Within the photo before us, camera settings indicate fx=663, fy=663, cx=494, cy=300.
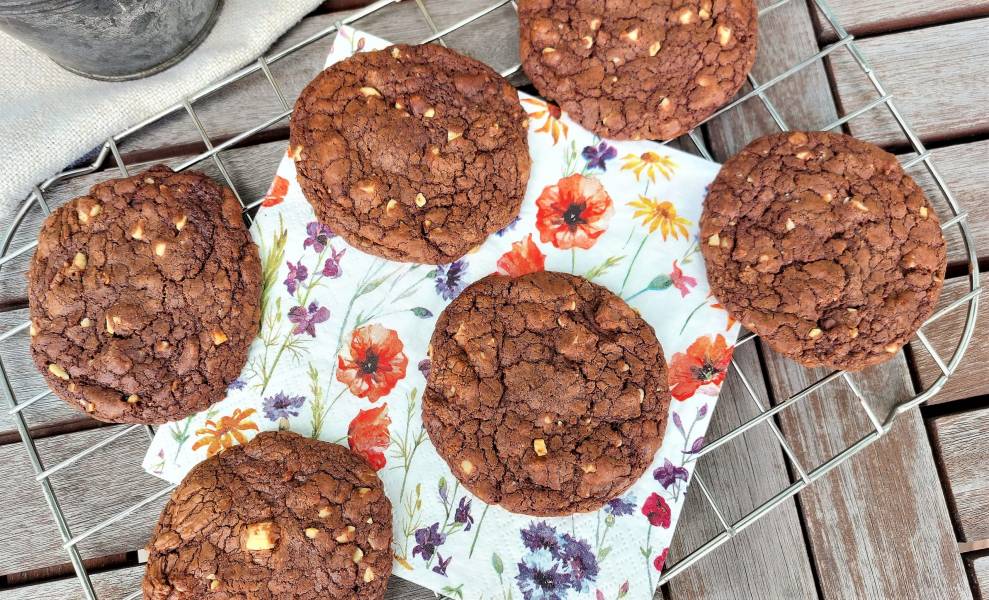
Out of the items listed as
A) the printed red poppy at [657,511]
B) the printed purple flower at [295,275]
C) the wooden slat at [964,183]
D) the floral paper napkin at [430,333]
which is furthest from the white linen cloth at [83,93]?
the wooden slat at [964,183]

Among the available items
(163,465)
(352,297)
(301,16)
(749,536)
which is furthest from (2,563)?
(749,536)

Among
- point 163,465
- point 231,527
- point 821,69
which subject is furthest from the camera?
point 821,69

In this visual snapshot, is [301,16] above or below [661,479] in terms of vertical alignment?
above

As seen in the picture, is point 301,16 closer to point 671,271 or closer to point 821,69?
point 671,271

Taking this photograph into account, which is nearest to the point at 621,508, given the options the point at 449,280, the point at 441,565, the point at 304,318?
Result: the point at 441,565

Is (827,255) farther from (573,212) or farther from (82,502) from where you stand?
(82,502)

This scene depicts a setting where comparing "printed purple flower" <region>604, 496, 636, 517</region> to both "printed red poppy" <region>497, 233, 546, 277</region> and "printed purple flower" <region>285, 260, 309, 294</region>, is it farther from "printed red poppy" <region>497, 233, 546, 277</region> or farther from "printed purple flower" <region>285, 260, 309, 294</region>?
"printed purple flower" <region>285, 260, 309, 294</region>

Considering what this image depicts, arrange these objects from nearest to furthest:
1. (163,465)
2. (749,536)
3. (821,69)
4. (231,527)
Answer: (231,527) < (163,465) < (749,536) < (821,69)

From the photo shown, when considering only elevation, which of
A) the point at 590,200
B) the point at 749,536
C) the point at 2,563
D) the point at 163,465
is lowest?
the point at 749,536
